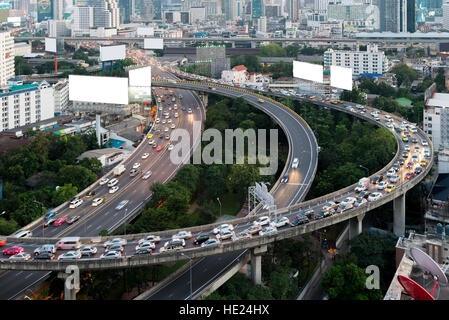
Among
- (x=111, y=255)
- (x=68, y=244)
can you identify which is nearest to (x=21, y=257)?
(x=68, y=244)

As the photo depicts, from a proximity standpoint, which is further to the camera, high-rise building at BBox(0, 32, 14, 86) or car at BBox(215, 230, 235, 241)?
high-rise building at BBox(0, 32, 14, 86)

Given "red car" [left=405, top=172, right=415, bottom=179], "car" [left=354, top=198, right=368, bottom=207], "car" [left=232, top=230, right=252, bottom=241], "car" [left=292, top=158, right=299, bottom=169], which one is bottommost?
"car" [left=232, top=230, right=252, bottom=241]

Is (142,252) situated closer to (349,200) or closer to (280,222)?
(280,222)

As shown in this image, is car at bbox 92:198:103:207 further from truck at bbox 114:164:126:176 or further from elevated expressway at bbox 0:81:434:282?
elevated expressway at bbox 0:81:434:282

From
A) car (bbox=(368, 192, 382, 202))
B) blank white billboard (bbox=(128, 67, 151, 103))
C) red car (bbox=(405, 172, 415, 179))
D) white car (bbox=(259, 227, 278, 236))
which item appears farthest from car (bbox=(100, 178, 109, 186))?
red car (bbox=(405, 172, 415, 179))

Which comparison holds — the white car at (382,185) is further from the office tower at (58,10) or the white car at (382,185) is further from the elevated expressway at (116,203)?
the office tower at (58,10)

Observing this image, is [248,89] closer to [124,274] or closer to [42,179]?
[42,179]

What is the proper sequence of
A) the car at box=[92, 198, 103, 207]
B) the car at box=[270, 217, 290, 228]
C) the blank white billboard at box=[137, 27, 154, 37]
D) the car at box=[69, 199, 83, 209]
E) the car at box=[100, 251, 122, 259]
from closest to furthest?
the car at box=[100, 251, 122, 259] < the car at box=[270, 217, 290, 228] < the car at box=[69, 199, 83, 209] < the car at box=[92, 198, 103, 207] < the blank white billboard at box=[137, 27, 154, 37]
